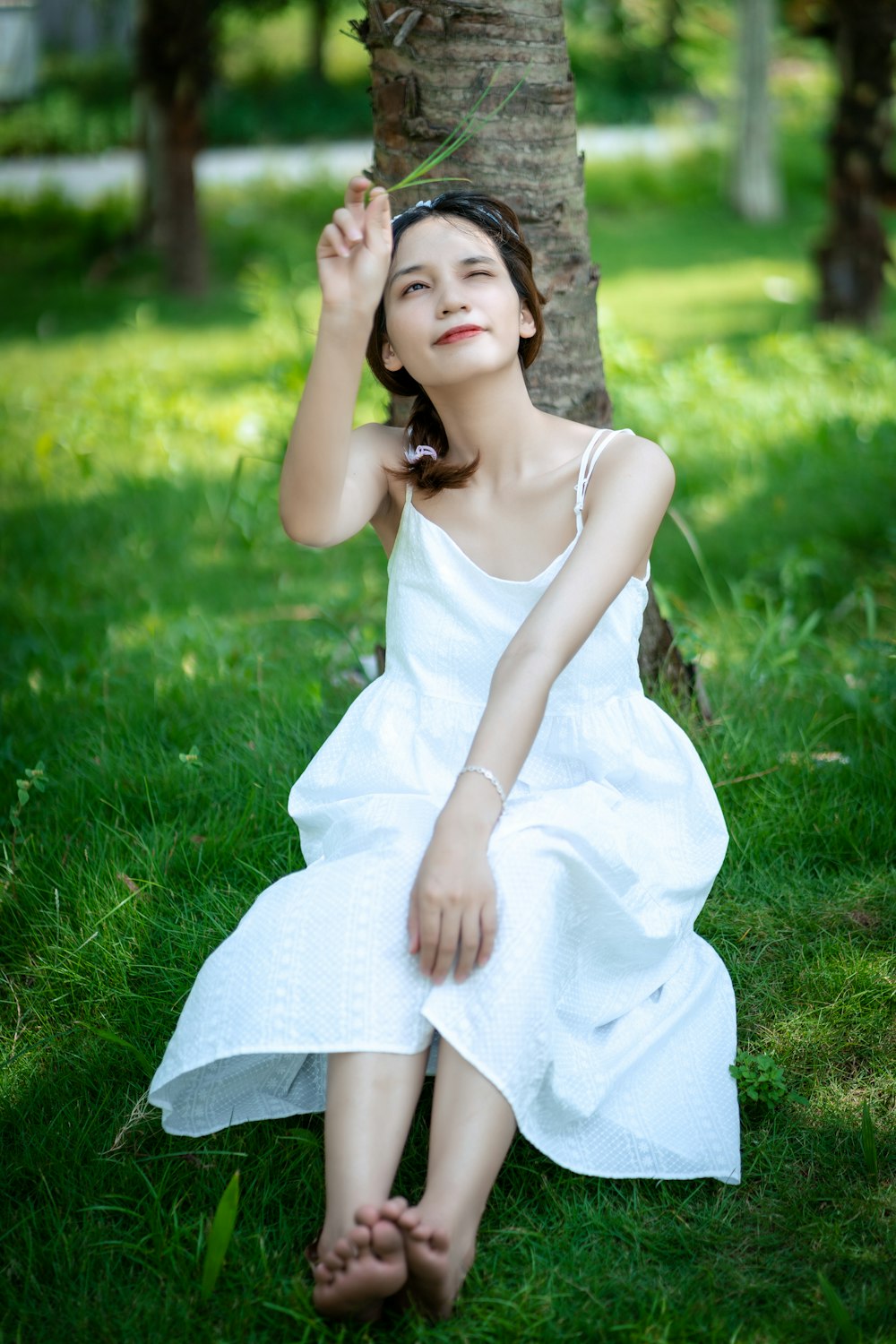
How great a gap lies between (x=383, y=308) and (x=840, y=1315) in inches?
68.8

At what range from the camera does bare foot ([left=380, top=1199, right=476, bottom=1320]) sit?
159cm

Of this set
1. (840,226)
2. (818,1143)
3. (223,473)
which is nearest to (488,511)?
(818,1143)

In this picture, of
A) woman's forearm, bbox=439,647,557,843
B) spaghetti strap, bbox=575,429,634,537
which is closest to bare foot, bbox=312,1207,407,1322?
woman's forearm, bbox=439,647,557,843

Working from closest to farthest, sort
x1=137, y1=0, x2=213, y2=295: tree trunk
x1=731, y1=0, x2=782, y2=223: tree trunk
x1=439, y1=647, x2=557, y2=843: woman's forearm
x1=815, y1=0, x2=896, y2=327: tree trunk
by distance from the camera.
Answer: x1=439, y1=647, x2=557, y2=843: woman's forearm < x1=815, y1=0, x2=896, y2=327: tree trunk < x1=137, y1=0, x2=213, y2=295: tree trunk < x1=731, y1=0, x2=782, y2=223: tree trunk

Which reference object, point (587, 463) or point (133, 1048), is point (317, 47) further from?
point (133, 1048)

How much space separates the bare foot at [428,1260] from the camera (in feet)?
5.22

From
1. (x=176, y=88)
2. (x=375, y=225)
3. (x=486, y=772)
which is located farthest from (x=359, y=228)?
(x=176, y=88)

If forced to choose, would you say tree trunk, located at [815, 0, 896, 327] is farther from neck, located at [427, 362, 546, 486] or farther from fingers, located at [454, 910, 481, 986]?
fingers, located at [454, 910, 481, 986]

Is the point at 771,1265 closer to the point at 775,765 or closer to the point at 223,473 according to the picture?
the point at 775,765

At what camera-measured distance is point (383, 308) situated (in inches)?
88.6

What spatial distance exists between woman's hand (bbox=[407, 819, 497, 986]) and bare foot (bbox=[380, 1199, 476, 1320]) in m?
0.32

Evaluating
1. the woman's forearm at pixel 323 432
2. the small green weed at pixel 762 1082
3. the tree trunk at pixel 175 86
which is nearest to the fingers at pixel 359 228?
the woman's forearm at pixel 323 432

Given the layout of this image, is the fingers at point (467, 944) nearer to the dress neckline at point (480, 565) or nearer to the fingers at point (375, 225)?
the dress neckline at point (480, 565)

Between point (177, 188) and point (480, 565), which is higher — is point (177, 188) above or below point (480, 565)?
below
